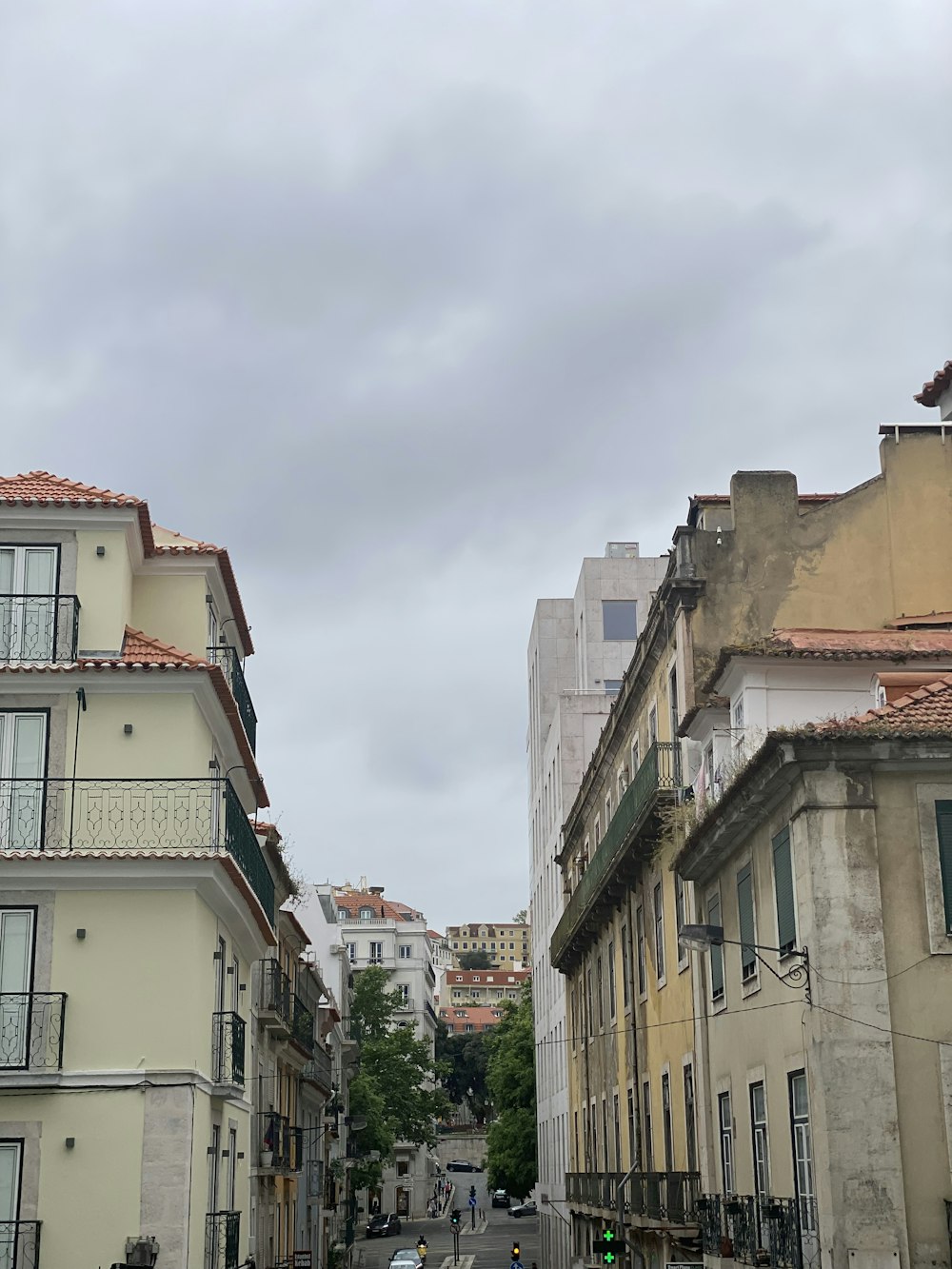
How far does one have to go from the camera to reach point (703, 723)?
958 inches

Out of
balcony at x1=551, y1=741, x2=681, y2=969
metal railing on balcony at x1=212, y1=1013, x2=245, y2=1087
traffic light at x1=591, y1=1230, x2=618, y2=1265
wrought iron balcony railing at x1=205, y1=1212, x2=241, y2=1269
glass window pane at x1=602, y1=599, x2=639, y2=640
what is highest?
glass window pane at x1=602, y1=599, x2=639, y2=640

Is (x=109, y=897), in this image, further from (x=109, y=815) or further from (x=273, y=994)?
(x=273, y=994)

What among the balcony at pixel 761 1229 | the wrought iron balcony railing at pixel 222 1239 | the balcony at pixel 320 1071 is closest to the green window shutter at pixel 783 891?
the balcony at pixel 761 1229

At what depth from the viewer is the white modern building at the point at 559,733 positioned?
189ft

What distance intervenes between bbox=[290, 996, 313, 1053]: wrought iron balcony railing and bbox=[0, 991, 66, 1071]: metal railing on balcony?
18433mm

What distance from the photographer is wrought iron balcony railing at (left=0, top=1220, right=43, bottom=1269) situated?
64.5 feet

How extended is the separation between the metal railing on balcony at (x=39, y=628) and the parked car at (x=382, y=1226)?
77.3m

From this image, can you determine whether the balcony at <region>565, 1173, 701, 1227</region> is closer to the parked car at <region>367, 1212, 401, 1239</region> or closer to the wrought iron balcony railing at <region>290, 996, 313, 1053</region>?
the wrought iron balcony railing at <region>290, 996, 313, 1053</region>

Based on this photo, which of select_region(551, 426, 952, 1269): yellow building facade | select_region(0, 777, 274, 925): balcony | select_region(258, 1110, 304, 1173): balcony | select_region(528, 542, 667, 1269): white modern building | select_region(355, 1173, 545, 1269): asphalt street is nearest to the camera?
select_region(0, 777, 274, 925): balcony

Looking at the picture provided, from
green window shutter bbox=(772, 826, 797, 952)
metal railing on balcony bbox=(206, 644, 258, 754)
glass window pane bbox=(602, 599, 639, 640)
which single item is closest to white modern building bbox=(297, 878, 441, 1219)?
glass window pane bbox=(602, 599, 639, 640)

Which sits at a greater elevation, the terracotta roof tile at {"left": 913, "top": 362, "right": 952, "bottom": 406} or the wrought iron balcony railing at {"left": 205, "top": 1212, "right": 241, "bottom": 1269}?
the terracotta roof tile at {"left": 913, "top": 362, "right": 952, "bottom": 406}

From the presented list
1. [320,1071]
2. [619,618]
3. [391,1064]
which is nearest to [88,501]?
[320,1071]

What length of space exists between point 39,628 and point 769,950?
35.5 ft

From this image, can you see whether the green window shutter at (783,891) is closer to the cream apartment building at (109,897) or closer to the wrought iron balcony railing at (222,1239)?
the cream apartment building at (109,897)
